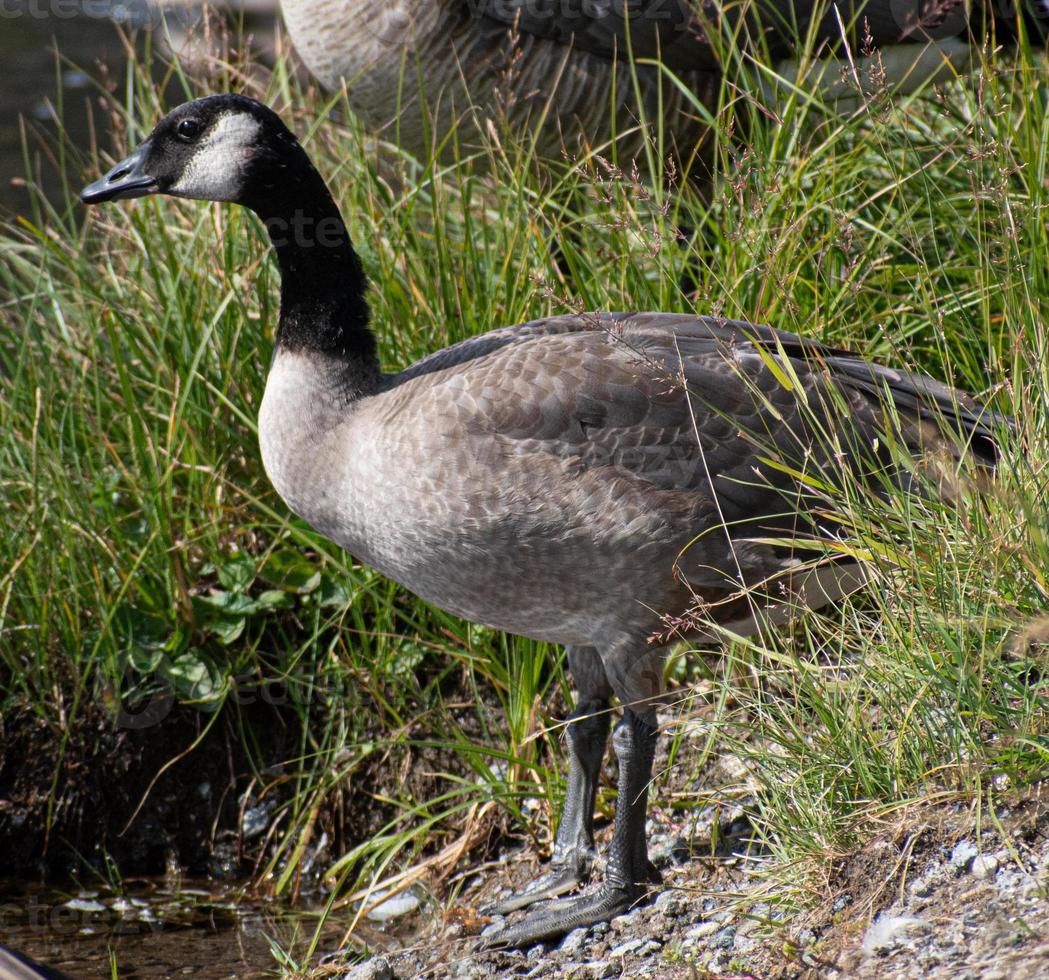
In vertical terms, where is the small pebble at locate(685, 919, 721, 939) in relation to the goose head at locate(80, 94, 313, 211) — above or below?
below

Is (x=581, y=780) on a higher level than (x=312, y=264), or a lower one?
lower

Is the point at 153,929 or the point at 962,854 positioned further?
the point at 153,929

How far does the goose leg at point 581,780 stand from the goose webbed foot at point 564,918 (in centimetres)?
18

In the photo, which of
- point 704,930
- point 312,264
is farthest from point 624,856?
point 312,264

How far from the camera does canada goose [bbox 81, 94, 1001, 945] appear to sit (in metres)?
3.29

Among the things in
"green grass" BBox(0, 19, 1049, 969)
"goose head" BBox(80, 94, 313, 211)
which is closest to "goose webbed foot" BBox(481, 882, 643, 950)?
"green grass" BBox(0, 19, 1049, 969)

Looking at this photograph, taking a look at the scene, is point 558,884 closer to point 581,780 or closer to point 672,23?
point 581,780

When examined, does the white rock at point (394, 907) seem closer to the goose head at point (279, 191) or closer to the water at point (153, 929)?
the water at point (153, 929)

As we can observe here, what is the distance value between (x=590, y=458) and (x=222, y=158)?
4.43ft

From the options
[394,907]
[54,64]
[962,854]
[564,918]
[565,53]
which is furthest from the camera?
[54,64]

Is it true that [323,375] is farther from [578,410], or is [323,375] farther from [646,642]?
[646,642]

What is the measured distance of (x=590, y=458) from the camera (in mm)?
3328

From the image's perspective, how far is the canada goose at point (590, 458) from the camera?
129 inches

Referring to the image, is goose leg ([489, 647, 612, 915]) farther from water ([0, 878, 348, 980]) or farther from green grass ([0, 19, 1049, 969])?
water ([0, 878, 348, 980])
